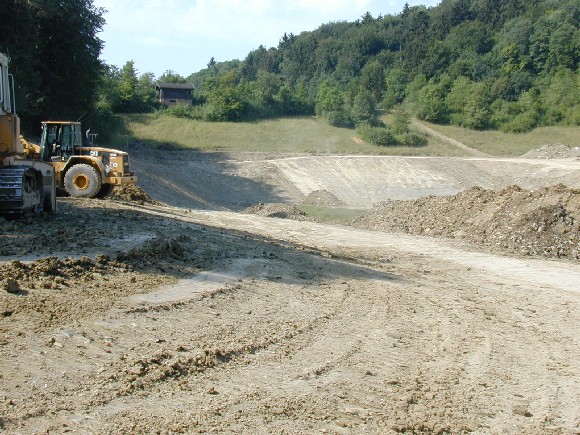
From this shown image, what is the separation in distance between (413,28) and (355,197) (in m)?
106

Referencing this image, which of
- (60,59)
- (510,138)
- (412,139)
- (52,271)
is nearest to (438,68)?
(510,138)

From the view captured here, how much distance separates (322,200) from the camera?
3878cm

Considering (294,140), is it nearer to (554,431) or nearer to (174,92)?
(174,92)

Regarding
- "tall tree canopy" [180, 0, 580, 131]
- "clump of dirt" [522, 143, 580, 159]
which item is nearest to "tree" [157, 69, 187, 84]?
"tall tree canopy" [180, 0, 580, 131]

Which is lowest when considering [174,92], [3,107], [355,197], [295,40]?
[355,197]

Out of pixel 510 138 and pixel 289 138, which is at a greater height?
pixel 510 138

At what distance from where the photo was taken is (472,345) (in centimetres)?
905

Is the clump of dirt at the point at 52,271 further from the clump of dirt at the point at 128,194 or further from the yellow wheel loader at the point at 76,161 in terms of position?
the clump of dirt at the point at 128,194

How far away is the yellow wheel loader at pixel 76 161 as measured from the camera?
69.4 feet

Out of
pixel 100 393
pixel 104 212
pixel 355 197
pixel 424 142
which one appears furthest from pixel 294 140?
pixel 100 393

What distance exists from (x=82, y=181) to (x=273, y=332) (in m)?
14.2

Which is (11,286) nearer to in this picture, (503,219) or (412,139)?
(503,219)

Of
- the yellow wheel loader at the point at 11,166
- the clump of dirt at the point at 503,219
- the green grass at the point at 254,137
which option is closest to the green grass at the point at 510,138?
the green grass at the point at 254,137

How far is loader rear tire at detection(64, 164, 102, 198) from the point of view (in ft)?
69.3
